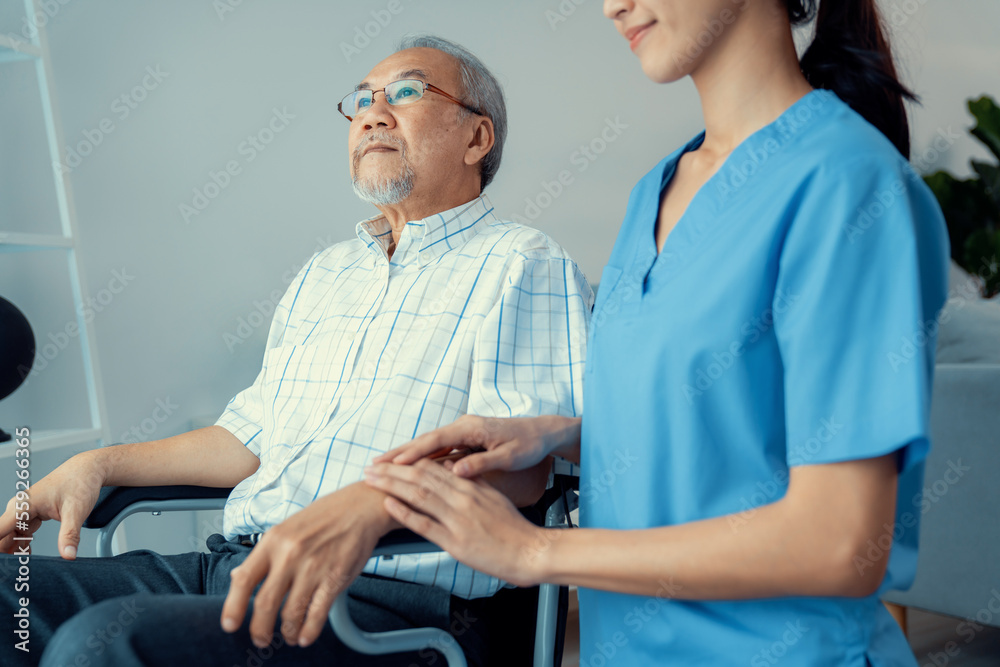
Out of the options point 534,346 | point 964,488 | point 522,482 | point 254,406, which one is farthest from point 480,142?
point 964,488

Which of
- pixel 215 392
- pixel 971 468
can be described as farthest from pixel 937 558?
pixel 215 392

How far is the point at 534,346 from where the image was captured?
1.16m

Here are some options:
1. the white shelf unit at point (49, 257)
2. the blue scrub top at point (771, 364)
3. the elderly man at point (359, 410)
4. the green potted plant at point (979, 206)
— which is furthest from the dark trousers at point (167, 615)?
the green potted plant at point (979, 206)

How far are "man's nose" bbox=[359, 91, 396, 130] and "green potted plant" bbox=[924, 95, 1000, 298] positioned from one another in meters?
3.84

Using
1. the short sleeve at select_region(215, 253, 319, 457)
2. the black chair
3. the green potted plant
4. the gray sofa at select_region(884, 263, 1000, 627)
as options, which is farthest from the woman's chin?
the green potted plant

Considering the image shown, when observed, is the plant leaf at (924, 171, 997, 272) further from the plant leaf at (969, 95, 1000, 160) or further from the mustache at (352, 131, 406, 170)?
the mustache at (352, 131, 406, 170)

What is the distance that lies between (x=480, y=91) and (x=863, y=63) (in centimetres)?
83

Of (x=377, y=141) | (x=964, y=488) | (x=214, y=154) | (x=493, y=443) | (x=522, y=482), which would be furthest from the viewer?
(x=214, y=154)

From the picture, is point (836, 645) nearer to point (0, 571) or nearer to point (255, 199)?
point (0, 571)

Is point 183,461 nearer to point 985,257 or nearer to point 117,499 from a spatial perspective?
point 117,499

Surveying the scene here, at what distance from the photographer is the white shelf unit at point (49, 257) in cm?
167

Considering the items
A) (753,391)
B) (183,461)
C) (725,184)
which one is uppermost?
(725,184)

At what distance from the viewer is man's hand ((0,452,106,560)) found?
112 cm

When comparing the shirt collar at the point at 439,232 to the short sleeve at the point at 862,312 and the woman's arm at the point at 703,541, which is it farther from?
the short sleeve at the point at 862,312
